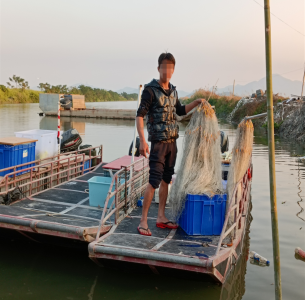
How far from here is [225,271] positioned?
424cm

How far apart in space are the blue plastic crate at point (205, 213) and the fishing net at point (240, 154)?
1.02ft

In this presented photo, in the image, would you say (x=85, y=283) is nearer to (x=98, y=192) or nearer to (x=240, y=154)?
(x=98, y=192)

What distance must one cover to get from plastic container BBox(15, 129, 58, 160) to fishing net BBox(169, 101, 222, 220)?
4816mm

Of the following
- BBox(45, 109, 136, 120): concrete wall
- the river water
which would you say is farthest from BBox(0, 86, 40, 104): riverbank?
the river water

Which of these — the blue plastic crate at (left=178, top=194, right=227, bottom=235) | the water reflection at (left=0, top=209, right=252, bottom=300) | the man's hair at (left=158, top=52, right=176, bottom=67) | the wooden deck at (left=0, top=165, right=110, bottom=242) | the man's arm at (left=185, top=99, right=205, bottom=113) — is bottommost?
the water reflection at (left=0, top=209, right=252, bottom=300)

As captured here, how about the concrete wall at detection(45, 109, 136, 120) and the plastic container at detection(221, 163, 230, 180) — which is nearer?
the plastic container at detection(221, 163, 230, 180)

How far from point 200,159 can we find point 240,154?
0.64 metres

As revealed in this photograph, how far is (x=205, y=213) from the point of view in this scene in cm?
470

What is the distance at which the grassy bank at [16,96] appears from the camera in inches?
2849

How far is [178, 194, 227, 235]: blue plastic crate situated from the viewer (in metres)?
4.68

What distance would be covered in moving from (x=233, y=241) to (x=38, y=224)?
2.60m

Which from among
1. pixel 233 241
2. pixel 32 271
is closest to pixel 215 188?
pixel 233 241

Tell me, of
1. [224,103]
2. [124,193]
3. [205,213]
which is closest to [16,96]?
[224,103]

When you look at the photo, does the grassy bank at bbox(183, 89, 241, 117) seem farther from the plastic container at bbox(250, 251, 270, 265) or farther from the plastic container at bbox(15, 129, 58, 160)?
the plastic container at bbox(250, 251, 270, 265)
